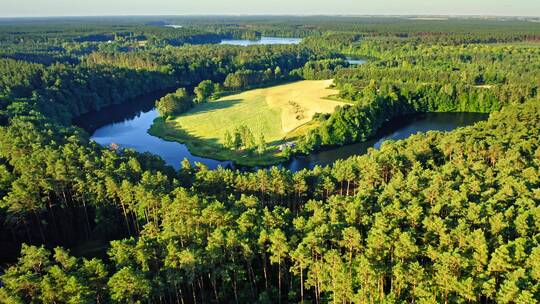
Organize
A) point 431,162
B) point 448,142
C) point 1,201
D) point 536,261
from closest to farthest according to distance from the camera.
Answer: point 536,261
point 1,201
point 431,162
point 448,142

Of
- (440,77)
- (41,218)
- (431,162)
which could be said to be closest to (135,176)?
(41,218)

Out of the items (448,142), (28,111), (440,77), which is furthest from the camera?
(440,77)

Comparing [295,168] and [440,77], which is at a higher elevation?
[440,77]

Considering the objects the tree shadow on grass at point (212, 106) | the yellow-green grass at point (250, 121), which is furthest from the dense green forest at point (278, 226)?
the tree shadow on grass at point (212, 106)

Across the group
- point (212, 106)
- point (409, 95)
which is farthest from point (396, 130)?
point (212, 106)

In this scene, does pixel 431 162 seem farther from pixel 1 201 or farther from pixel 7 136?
pixel 7 136

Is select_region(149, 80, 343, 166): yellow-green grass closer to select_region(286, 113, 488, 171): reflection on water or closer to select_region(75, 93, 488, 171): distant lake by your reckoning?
select_region(75, 93, 488, 171): distant lake

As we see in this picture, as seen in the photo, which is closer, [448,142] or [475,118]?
[448,142]
